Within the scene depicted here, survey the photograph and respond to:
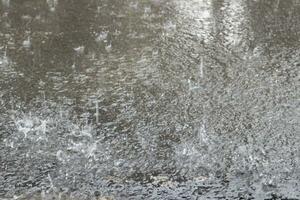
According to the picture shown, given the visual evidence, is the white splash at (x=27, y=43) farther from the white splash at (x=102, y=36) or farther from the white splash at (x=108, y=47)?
the white splash at (x=108, y=47)

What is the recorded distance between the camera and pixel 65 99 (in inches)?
240

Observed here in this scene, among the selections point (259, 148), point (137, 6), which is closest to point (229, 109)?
point (259, 148)

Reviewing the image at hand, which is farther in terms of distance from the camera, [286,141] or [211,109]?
[211,109]

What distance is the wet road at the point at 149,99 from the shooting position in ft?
15.8

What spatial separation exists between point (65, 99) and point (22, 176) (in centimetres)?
146

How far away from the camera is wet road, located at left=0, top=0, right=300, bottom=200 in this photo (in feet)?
15.8

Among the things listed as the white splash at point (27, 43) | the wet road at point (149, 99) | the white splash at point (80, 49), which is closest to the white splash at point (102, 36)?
the wet road at point (149, 99)

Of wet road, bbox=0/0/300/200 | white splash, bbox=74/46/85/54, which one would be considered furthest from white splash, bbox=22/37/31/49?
white splash, bbox=74/46/85/54

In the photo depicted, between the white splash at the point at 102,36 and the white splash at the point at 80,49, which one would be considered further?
the white splash at the point at 102,36

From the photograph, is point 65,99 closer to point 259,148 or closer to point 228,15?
point 259,148

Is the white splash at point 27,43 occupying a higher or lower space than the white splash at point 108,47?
higher

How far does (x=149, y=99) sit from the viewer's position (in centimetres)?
609

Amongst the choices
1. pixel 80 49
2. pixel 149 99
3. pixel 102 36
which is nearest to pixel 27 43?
pixel 80 49

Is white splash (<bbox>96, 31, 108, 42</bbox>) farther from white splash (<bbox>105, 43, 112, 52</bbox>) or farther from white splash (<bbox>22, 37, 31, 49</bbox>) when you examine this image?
white splash (<bbox>22, 37, 31, 49</bbox>)
